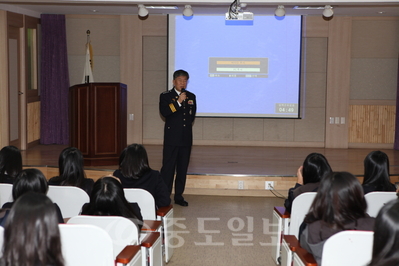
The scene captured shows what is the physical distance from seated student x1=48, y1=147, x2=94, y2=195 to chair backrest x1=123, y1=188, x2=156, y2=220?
375 mm

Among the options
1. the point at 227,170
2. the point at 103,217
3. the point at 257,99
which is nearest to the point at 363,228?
the point at 103,217

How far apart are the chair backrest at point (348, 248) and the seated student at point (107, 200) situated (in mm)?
1151

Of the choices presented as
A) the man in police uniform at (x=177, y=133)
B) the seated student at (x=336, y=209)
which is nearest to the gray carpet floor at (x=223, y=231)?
the man in police uniform at (x=177, y=133)

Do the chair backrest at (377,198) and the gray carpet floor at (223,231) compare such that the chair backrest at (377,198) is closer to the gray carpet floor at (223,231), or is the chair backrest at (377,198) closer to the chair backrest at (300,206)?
the chair backrest at (300,206)

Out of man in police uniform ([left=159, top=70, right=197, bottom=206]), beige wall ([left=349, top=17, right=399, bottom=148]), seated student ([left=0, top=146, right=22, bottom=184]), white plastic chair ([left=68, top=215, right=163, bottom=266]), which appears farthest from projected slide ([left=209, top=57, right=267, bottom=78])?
white plastic chair ([left=68, top=215, right=163, bottom=266])

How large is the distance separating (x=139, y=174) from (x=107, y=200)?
1017 millimetres

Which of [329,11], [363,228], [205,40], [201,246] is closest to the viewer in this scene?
[363,228]

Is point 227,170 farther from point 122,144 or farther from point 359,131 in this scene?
point 359,131

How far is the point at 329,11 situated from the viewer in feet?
23.5

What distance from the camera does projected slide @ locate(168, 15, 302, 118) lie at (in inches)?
339

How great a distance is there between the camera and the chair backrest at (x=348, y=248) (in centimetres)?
229

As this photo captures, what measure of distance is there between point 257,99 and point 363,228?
21.0 feet

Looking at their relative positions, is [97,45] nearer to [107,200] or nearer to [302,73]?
[302,73]

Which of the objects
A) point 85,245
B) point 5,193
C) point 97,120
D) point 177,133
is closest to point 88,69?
point 97,120
